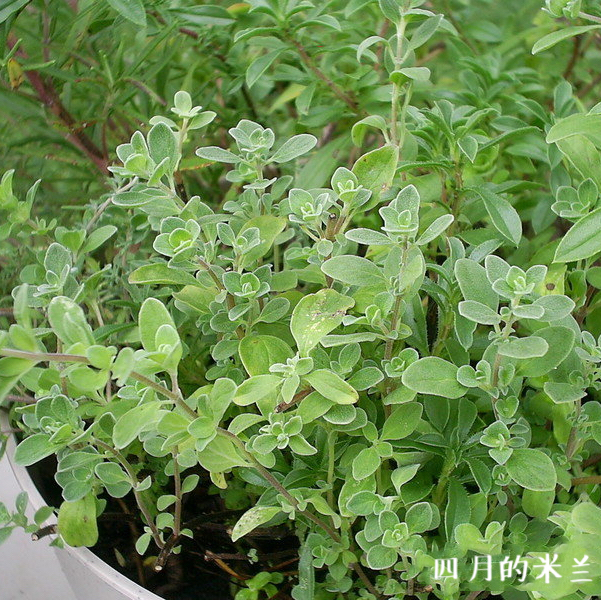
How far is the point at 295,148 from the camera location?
605 mm

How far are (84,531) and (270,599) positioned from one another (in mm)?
173

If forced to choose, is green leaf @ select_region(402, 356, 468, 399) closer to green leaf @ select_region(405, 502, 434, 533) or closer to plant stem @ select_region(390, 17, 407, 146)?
green leaf @ select_region(405, 502, 434, 533)

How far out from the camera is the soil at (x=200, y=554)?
2.27ft

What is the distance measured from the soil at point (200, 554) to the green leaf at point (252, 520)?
0.39 feet

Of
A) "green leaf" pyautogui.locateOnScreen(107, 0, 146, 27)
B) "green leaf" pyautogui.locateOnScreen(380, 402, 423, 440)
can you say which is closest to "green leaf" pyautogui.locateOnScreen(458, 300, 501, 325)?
"green leaf" pyautogui.locateOnScreen(380, 402, 423, 440)

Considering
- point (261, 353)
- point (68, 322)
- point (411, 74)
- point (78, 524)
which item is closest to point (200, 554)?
point (78, 524)

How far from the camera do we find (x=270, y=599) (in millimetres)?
658

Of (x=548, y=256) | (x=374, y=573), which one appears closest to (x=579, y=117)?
(x=548, y=256)

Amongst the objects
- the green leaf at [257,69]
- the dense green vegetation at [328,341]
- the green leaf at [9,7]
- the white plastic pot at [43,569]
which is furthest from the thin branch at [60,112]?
the white plastic pot at [43,569]

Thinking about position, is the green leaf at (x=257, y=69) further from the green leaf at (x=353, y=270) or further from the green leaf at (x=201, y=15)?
the green leaf at (x=353, y=270)

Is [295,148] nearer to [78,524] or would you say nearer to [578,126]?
[578,126]

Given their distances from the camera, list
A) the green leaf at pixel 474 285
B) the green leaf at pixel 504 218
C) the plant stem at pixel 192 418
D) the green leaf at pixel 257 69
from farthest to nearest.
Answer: the green leaf at pixel 257 69 → the green leaf at pixel 504 218 → the green leaf at pixel 474 285 → the plant stem at pixel 192 418

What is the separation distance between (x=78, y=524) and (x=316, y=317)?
27cm

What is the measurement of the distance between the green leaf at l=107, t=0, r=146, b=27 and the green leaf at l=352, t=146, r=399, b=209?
279mm
